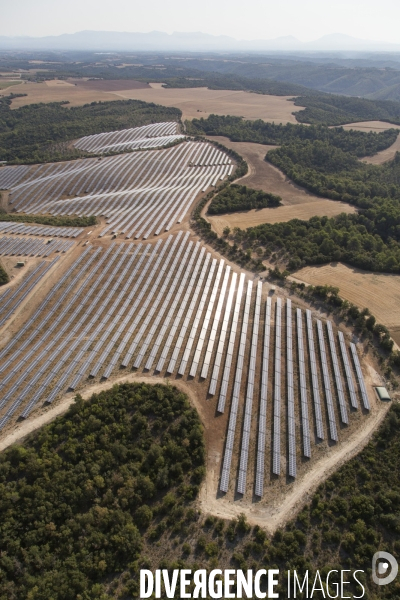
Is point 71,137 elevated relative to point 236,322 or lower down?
elevated

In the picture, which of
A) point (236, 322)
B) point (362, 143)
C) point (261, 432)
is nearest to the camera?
point (261, 432)

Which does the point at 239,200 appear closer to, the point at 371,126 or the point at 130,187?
the point at 130,187

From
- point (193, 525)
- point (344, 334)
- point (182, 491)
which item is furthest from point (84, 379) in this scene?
point (344, 334)

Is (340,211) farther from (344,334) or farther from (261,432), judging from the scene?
(261,432)

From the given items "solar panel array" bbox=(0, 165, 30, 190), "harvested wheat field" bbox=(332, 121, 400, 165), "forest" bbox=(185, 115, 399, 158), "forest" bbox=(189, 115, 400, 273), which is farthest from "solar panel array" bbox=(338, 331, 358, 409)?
"forest" bbox=(185, 115, 399, 158)

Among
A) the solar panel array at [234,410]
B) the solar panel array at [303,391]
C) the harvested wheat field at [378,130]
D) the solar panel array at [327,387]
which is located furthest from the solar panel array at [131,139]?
the solar panel array at [327,387]

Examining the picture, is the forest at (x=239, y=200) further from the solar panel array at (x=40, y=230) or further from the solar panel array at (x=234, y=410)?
the solar panel array at (x=234, y=410)

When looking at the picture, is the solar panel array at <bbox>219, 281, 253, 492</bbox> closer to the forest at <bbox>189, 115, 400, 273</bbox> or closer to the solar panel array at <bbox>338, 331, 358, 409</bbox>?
the solar panel array at <bbox>338, 331, 358, 409</bbox>

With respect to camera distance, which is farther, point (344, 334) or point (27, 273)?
point (27, 273)

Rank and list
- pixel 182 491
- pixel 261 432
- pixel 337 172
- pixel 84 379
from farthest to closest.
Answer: pixel 337 172 → pixel 84 379 → pixel 261 432 → pixel 182 491
